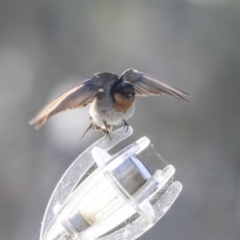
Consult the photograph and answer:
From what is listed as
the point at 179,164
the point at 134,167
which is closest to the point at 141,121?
the point at 179,164

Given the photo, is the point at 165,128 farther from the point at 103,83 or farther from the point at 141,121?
the point at 103,83

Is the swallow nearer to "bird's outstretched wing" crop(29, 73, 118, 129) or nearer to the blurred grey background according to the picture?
"bird's outstretched wing" crop(29, 73, 118, 129)

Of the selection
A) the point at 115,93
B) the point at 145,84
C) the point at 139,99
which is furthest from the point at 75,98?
the point at 139,99

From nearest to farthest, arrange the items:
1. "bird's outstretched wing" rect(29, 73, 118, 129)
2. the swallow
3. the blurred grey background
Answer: "bird's outstretched wing" rect(29, 73, 118, 129), the swallow, the blurred grey background

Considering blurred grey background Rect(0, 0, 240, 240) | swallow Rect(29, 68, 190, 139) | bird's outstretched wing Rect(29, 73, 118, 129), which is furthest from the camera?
blurred grey background Rect(0, 0, 240, 240)

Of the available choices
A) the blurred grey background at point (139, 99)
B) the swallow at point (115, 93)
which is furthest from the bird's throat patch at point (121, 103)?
the blurred grey background at point (139, 99)

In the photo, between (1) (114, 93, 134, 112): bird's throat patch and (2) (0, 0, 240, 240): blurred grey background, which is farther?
(2) (0, 0, 240, 240): blurred grey background

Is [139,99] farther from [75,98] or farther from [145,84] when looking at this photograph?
[75,98]

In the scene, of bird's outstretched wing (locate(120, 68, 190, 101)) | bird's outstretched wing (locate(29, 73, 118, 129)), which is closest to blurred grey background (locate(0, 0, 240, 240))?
bird's outstretched wing (locate(120, 68, 190, 101))
